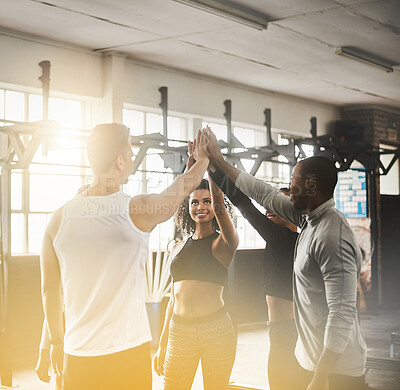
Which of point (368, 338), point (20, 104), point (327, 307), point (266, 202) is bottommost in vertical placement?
point (368, 338)

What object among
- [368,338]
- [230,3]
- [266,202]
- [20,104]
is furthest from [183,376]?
[368,338]

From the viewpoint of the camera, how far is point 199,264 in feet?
10.6

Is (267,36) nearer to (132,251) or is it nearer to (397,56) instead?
(397,56)

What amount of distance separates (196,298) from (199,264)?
18cm

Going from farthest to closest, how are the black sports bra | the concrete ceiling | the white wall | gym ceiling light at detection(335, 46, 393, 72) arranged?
gym ceiling light at detection(335, 46, 393, 72), the white wall, the concrete ceiling, the black sports bra

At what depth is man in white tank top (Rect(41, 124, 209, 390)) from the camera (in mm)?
2047

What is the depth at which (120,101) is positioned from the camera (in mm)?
6742

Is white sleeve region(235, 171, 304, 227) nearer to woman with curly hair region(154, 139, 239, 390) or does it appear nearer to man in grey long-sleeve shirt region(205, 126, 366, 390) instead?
man in grey long-sleeve shirt region(205, 126, 366, 390)

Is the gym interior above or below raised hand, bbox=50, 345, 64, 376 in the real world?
above

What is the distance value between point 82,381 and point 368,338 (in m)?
5.97

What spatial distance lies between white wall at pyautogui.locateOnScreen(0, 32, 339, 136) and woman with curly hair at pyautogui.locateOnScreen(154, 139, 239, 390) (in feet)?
10.9

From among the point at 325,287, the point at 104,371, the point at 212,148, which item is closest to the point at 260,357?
the point at 212,148

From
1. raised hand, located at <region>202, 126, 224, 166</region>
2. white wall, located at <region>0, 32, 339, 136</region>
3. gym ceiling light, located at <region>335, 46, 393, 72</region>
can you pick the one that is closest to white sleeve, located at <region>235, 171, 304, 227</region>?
raised hand, located at <region>202, 126, 224, 166</region>

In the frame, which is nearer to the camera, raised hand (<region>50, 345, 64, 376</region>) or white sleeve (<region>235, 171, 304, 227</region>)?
raised hand (<region>50, 345, 64, 376</region>)
